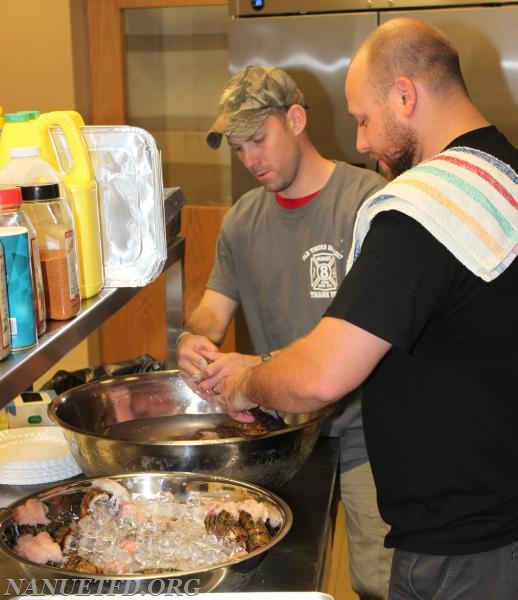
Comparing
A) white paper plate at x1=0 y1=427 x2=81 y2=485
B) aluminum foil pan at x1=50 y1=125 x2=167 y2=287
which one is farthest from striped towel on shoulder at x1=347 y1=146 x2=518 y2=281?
white paper plate at x1=0 y1=427 x2=81 y2=485

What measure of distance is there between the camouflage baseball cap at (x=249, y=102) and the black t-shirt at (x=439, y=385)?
871 millimetres

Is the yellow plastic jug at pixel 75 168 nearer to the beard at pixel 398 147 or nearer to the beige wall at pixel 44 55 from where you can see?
the beard at pixel 398 147

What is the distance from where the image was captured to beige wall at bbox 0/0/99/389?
3939mm

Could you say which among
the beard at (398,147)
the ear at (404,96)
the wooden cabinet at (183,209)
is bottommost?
the wooden cabinet at (183,209)

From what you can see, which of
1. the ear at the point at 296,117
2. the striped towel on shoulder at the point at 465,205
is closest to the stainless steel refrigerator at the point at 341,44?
the ear at the point at 296,117

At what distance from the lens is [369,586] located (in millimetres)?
2197

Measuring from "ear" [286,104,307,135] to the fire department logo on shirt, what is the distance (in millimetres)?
334

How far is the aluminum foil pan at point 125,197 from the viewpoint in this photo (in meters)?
Result: 1.62

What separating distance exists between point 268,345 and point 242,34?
1.38 m

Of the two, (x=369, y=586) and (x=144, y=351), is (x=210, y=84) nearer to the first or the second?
(x=144, y=351)

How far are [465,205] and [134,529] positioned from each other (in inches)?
28.9

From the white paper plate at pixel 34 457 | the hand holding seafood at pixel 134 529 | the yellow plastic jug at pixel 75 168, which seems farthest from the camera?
the white paper plate at pixel 34 457

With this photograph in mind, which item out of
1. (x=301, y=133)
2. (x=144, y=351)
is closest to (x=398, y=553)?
(x=301, y=133)

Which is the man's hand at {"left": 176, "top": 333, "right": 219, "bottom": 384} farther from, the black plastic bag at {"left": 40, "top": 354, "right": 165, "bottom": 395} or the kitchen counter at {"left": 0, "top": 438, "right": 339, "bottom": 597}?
the kitchen counter at {"left": 0, "top": 438, "right": 339, "bottom": 597}
